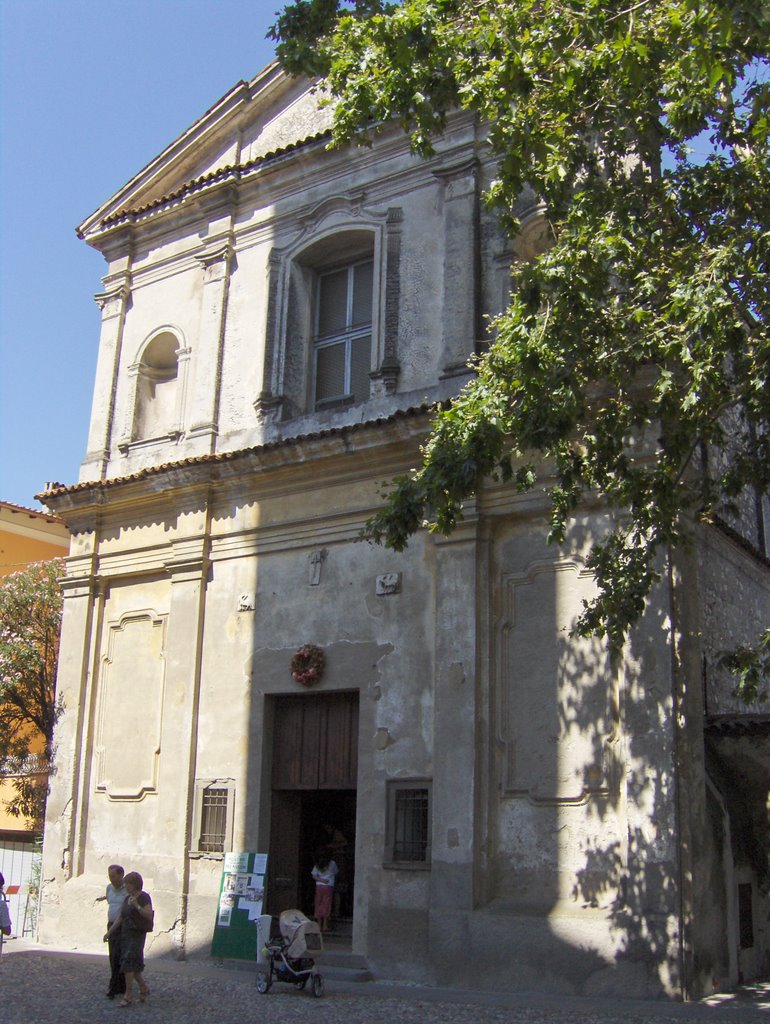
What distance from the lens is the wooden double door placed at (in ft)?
44.7

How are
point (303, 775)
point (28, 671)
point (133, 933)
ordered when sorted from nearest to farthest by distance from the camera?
point (133, 933)
point (303, 775)
point (28, 671)

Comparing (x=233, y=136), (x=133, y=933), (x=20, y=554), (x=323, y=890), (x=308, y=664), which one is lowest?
(x=133, y=933)

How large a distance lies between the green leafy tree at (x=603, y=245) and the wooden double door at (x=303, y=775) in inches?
170

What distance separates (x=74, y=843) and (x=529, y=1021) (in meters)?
7.69

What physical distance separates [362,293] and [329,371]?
3.79 ft

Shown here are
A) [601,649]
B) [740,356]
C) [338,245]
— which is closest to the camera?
[740,356]

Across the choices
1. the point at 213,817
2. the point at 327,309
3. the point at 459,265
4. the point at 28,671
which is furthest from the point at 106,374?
the point at 213,817

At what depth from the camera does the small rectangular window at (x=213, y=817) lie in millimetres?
13930

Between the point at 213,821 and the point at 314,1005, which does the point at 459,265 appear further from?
the point at 314,1005

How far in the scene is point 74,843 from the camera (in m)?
15.3

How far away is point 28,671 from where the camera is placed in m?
17.2

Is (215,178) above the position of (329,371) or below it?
above

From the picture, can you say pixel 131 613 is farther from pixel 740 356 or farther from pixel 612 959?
pixel 740 356

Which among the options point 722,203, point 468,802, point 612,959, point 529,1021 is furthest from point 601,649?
point 722,203
